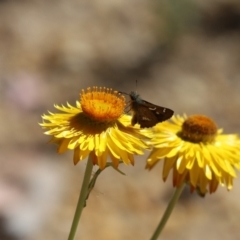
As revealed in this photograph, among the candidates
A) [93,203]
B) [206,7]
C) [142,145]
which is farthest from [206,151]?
[206,7]

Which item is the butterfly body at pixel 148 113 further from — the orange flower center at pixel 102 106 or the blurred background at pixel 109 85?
the blurred background at pixel 109 85

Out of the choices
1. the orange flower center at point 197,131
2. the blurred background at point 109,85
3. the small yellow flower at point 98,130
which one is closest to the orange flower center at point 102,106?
the small yellow flower at point 98,130

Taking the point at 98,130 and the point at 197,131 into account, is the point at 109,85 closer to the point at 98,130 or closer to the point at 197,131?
the point at 197,131

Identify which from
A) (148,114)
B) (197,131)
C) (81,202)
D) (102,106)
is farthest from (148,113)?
(197,131)

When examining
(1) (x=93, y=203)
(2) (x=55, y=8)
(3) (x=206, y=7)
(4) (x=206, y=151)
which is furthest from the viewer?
(3) (x=206, y=7)

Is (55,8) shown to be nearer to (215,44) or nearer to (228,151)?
(215,44)

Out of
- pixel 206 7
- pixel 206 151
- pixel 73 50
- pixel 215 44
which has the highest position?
pixel 206 7
